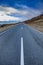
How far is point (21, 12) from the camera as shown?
590 cm

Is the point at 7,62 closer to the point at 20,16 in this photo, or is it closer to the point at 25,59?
the point at 25,59

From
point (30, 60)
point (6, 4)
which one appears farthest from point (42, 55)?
point (6, 4)

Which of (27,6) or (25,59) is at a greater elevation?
(27,6)

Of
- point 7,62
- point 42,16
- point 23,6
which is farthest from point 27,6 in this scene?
point 7,62

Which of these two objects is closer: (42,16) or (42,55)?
(42,55)

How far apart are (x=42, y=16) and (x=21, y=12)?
69 cm

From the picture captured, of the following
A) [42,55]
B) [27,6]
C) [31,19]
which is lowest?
[42,55]

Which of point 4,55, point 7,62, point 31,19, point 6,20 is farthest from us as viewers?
point 31,19

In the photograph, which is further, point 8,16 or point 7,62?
point 8,16

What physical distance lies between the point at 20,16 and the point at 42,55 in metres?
2.56

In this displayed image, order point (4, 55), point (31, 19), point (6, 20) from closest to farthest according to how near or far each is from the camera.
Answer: point (4, 55)
point (6, 20)
point (31, 19)

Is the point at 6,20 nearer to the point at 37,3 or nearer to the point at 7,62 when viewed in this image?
the point at 37,3

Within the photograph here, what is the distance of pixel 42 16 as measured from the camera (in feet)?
19.1

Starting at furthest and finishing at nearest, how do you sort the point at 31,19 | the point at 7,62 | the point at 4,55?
the point at 31,19, the point at 4,55, the point at 7,62
